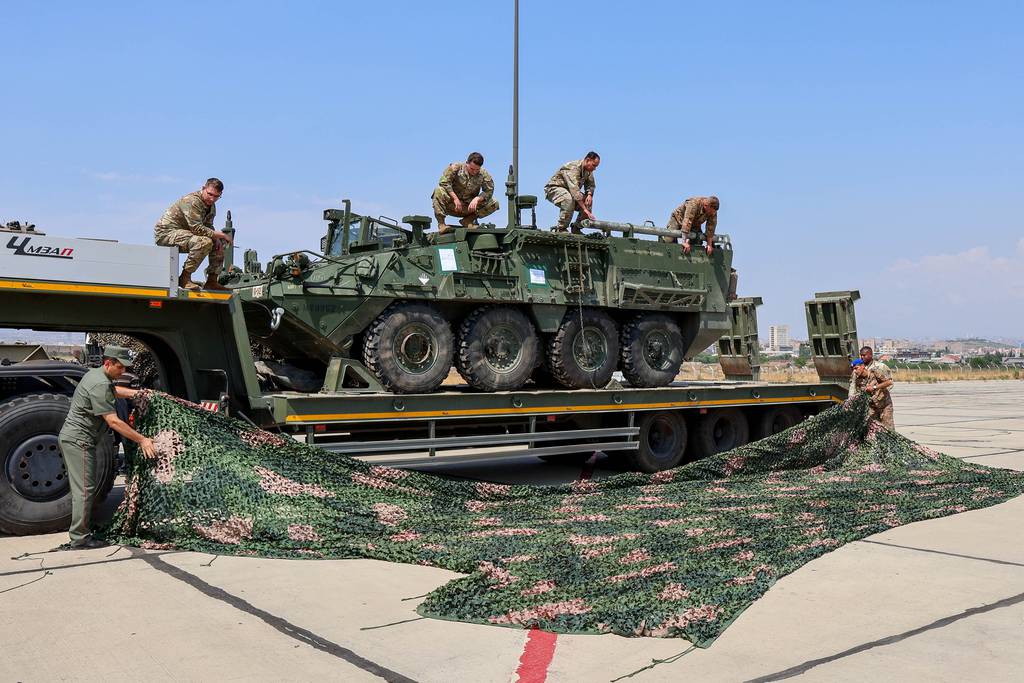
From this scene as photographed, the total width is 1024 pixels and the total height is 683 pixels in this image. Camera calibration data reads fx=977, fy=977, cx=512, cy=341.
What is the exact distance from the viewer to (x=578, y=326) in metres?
11.8

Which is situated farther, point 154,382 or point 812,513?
point 154,382

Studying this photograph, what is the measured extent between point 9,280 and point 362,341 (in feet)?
12.1

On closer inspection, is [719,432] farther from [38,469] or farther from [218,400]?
[38,469]

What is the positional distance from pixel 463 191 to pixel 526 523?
520 centimetres

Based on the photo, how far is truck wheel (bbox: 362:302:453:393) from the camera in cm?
1010

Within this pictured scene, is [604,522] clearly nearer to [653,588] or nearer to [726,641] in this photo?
[653,588]

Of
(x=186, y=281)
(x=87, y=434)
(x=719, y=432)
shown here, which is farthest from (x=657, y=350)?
(x=87, y=434)

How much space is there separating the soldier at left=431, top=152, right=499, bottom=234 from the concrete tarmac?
5833mm

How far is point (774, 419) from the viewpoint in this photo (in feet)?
45.2

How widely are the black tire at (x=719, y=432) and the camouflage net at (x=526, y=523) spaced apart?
7.90 feet

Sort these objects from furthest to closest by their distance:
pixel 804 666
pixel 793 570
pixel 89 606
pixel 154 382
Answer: pixel 154 382, pixel 793 570, pixel 89 606, pixel 804 666

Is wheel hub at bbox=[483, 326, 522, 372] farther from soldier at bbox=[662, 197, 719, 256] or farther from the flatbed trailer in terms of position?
soldier at bbox=[662, 197, 719, 256]

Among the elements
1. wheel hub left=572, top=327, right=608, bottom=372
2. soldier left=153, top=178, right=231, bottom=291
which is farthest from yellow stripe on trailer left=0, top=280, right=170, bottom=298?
wheel hub left=572, top=327, right=608, bottom=372

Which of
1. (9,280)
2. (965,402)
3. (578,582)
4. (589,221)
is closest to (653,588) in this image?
(578,582)
